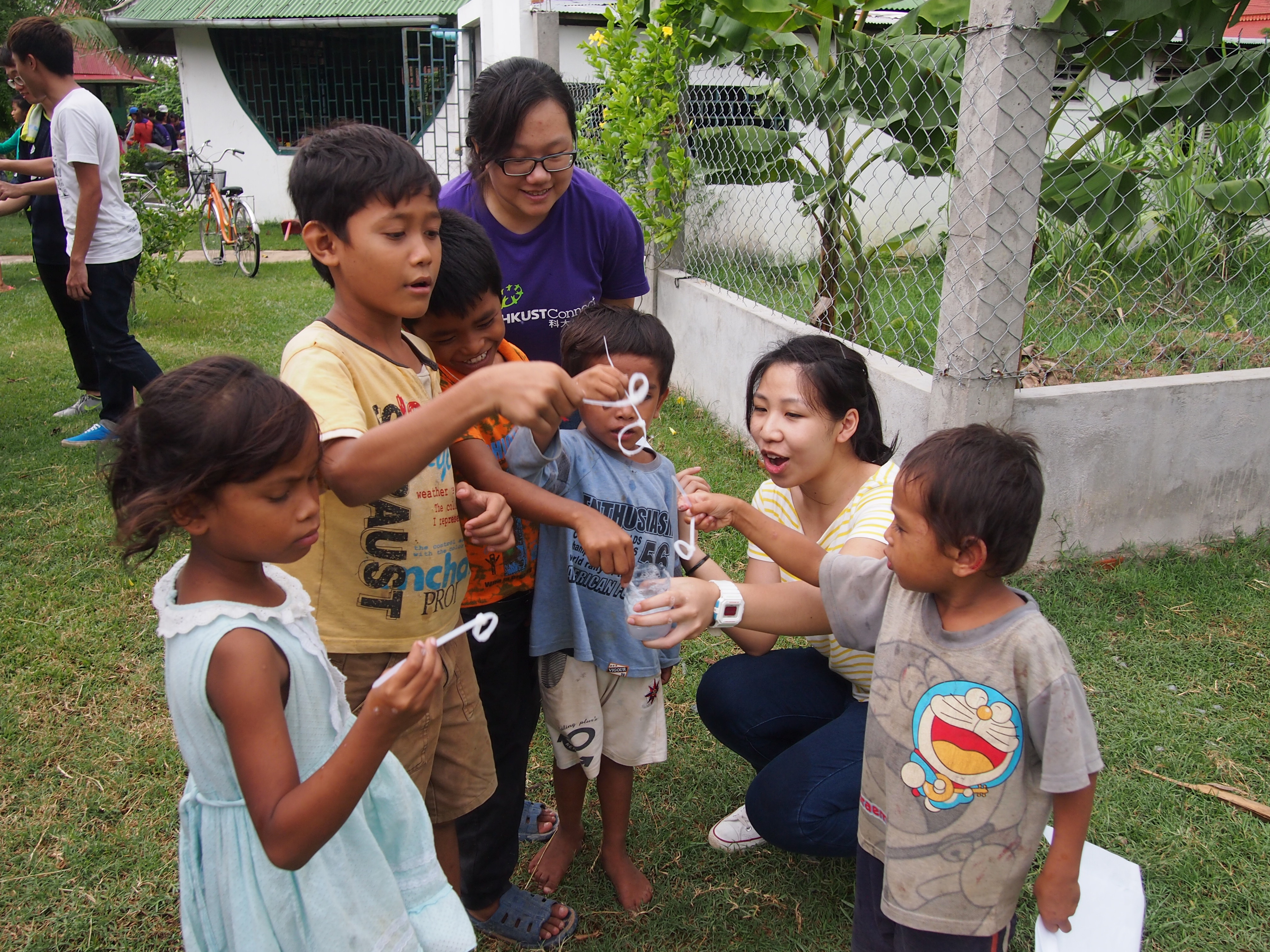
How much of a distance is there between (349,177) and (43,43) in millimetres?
4477

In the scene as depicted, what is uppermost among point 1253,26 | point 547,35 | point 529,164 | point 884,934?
point 1253,26

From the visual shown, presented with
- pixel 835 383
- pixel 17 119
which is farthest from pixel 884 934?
pixel 17 119

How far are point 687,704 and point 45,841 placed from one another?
190cm

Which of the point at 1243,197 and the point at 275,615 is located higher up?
the point at 1243,197

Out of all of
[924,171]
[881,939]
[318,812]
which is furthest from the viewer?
[924,171]

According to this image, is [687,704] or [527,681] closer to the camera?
[527,681]

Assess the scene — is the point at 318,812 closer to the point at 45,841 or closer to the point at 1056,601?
the point at 45,841

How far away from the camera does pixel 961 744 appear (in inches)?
65.2

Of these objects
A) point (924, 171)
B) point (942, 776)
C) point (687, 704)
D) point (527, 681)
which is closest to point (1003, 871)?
point (942, 776)

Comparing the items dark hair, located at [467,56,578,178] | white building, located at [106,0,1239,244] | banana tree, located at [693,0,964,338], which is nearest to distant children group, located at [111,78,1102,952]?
dark hair, located at [467,56,578,178]

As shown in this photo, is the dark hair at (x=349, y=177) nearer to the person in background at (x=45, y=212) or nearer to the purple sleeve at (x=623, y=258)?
the purple sleeve at (x=623, y=258)

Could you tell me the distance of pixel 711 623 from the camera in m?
1.98

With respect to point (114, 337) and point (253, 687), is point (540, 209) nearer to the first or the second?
point (253, 687)

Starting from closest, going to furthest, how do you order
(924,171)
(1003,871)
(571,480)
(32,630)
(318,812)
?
(318,812) → (1003,871) → (571,480) → (32,630) → (924,171)
